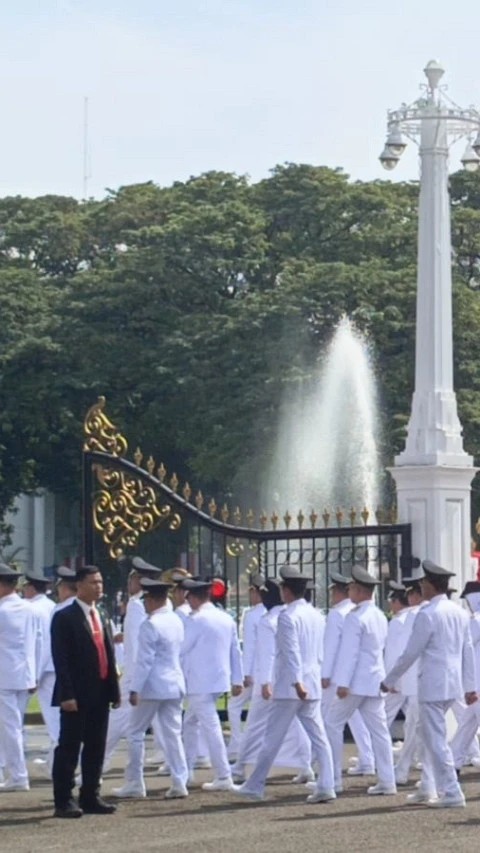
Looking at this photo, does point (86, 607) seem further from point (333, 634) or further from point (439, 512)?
point (439, 512)

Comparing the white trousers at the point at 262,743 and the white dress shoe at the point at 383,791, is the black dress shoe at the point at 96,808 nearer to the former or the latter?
the white trousers at the point at 262,743

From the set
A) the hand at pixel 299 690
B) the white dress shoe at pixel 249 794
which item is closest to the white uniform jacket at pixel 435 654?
the hand at pixel 299 690

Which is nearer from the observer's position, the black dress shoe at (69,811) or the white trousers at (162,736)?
the black dress shoe at (69,811)

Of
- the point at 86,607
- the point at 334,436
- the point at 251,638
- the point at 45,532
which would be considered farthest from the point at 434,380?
the point at 45,532

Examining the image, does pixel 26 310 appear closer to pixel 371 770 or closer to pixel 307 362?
pixel 307 362

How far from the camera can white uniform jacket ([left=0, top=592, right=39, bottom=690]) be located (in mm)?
17016

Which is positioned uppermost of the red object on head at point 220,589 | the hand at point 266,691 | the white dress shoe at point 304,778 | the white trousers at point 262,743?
the red object on head at point 220,589

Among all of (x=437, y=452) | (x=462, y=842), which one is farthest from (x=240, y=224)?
(x=462, y=842)

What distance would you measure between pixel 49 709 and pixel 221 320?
27942mm

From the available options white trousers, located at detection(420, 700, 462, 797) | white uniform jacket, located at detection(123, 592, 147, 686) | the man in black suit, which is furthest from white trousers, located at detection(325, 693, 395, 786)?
the man in black suit

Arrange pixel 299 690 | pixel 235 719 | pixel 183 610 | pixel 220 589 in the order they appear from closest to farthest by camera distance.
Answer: pixel 299 690
pixel 183 610
pixel 235 719
pixel 220 589

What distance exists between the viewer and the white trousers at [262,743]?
16828 mm

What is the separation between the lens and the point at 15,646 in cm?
1708

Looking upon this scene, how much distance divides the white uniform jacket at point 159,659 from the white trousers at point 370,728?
49.5 inches
